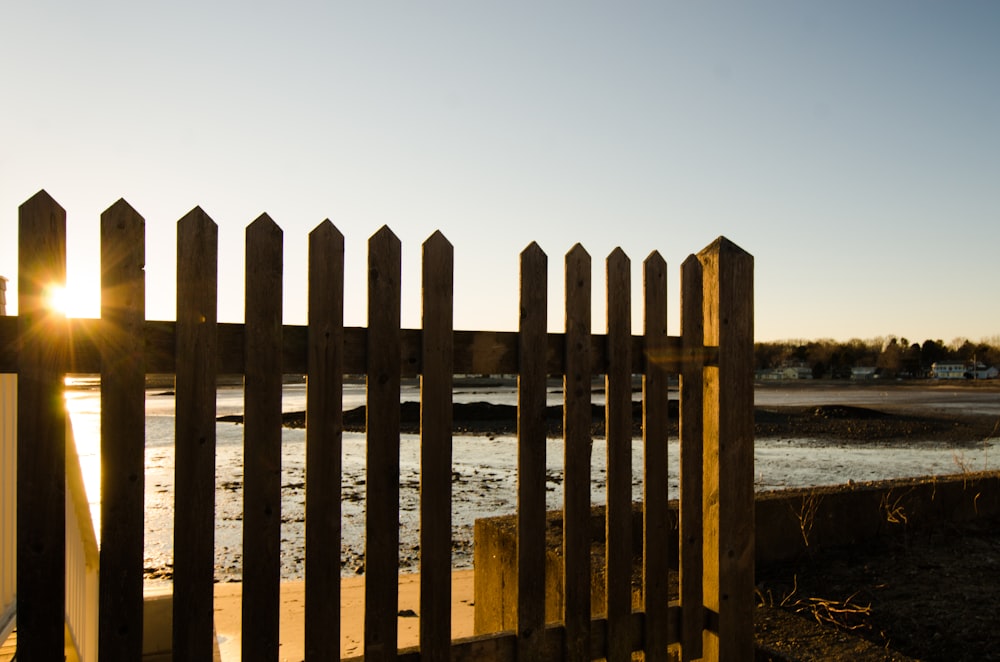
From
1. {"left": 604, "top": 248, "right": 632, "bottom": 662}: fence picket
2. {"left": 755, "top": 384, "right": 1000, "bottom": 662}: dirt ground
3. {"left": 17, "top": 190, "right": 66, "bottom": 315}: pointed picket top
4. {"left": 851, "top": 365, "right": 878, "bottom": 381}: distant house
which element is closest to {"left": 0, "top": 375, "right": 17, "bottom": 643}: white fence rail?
{"left": 17, "top": 190, "right": 66, "bottom": 315}: pointed picket top

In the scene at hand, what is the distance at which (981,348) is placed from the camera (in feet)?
470

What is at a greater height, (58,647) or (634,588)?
(58,647)

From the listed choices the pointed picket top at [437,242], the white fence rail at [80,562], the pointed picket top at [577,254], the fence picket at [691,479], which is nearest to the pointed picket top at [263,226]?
the pointed picket top at [437,242]

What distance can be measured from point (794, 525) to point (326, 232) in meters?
3.81

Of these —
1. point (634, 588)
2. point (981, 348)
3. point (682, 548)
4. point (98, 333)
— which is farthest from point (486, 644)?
point (981, 348)

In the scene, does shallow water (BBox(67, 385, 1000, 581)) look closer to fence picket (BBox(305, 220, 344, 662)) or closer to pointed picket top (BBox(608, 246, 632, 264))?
fence picket (BBox(305, 220, 344, 662))

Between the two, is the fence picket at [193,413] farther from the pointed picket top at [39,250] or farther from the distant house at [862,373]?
the distant house at [862,373]

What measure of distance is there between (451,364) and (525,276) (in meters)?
0.43

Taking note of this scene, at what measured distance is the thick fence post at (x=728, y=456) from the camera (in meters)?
3.07

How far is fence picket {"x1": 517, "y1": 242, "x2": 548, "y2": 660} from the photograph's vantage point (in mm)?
2637

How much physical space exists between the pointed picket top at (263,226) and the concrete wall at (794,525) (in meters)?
2.26

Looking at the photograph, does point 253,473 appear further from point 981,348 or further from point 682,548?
point 981,348

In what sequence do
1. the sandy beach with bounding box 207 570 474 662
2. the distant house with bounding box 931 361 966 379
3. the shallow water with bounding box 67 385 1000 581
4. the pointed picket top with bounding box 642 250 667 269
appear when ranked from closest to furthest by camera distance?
the pointed picket top with bounding box 642 250 667 269, the sandy beach with bounding box 207 570 474 662, the shallow water with bounding box 67 385 1000 581, the distant house with bounding box 931 361 966 379

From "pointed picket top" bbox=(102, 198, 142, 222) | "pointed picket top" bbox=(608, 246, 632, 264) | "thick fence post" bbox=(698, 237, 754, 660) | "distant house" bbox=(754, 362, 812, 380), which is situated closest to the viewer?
"pointed picket top" bbox=(102, 198, 142, 222)
